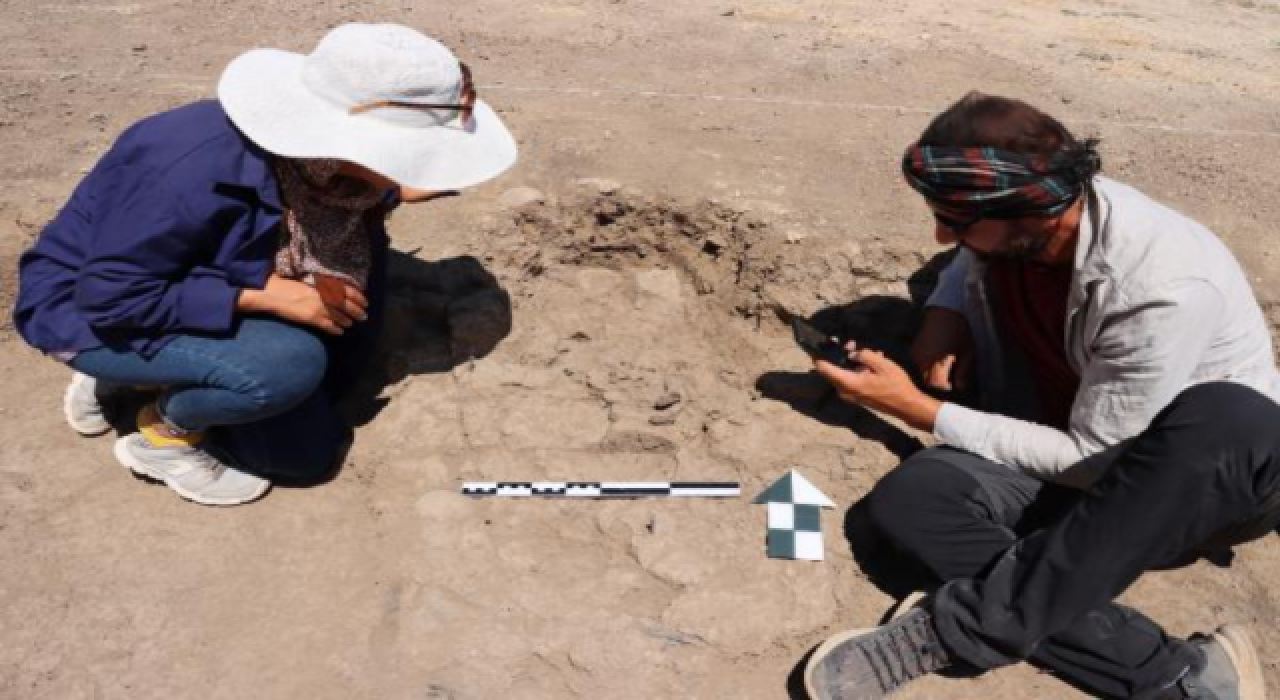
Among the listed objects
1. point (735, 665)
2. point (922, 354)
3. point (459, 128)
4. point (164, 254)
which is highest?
point (459, 128)

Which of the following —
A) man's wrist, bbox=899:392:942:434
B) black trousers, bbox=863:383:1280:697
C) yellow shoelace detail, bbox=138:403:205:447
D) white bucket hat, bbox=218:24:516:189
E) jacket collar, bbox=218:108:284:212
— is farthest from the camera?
yellow shoelace detail, bbox=138:403:205:447

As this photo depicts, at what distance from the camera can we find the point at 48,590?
230cm

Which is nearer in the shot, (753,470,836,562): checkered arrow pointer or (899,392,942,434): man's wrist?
(899,392,942,434): man's wrist

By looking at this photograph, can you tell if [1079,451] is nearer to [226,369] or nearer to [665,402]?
[665,402]

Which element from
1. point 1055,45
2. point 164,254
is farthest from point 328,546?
point 1055,45

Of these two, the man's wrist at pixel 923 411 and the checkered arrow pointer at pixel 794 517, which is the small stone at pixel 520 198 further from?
the man's wrist at pixel 923 411

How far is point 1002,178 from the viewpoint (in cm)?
199

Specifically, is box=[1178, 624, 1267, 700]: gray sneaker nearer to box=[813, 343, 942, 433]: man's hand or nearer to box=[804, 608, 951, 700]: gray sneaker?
box=[804, 608, 951, 700]: gray sneaker

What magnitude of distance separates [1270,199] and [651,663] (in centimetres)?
304

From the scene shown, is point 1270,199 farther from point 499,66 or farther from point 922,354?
point 499,66

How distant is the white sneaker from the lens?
2.69 metres

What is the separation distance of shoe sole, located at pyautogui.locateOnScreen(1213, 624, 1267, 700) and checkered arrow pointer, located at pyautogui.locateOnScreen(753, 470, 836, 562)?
901 millimetres

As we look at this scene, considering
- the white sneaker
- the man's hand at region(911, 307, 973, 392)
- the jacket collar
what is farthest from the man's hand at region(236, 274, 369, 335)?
the man's hand at region(911, 307, 973, 392)

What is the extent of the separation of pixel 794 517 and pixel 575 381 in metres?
0.81
